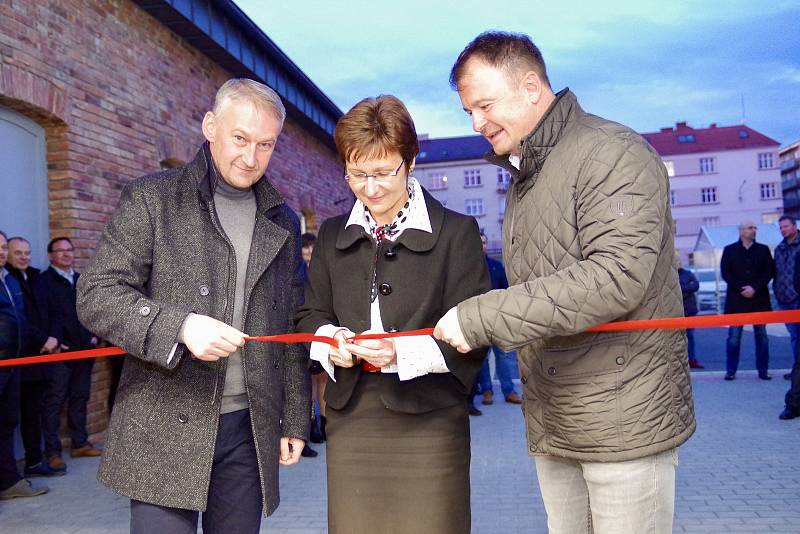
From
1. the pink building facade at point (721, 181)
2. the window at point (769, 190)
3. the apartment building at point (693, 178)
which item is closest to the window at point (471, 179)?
the apartment building at point (693, 178)

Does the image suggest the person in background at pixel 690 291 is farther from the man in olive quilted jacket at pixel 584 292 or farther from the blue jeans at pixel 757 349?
the man in olive quilted jacket at pixel 584 292

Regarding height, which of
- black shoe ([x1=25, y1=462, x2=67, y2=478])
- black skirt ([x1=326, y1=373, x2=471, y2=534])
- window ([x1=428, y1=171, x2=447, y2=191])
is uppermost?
window ([x1=428, y1=171, x2=447, y2=191])

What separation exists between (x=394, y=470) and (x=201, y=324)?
0.82 metres

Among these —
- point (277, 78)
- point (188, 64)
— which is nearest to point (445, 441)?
point (188, 64)

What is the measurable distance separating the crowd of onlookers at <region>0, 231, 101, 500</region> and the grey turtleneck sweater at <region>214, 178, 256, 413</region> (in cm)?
370

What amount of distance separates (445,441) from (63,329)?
18.0 ft

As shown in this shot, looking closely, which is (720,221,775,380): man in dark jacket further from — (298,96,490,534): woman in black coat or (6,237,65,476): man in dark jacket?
(298,96,490,534): woman in black coat

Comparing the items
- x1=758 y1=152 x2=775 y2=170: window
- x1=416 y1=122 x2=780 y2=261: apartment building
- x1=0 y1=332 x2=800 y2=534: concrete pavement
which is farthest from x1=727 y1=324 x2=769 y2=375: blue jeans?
x1=758 y1=152 x2=775 y2=170: window

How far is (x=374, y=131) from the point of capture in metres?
2.50

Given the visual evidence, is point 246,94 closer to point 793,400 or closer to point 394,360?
point 394,360

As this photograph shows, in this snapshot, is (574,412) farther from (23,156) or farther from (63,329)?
(23,156)

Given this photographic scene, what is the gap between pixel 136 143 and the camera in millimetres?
8594

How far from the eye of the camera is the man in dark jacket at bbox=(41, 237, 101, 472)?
6.66m

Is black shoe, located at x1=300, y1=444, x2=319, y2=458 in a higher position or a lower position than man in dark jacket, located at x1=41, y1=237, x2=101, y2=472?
lower
